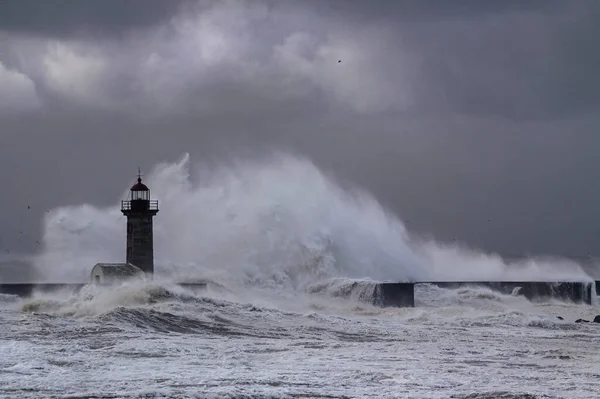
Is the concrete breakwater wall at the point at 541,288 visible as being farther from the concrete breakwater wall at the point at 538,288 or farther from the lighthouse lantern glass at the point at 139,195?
the lighthouse lantern glass at the point at 139,195

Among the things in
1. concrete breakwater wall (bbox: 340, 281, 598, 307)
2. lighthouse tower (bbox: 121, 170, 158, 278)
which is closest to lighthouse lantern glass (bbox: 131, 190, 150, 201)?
lighthouse tower (bbox: 121, 170, 158, 278)

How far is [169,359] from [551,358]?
281 inches

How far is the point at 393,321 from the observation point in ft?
84.2

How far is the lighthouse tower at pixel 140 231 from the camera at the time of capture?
27141mm

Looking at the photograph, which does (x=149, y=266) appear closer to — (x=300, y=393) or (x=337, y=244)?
(x=337, y=244)

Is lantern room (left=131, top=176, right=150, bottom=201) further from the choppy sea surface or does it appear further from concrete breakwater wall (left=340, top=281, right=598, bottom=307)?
concrete breakwater wall (left=340, top=281, right=598, bottom=307)

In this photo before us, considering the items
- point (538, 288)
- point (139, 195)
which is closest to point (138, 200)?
point (139, 195)

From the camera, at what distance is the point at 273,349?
18.5 metres

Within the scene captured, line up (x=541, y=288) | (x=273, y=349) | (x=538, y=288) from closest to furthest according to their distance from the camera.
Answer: (x=273, y=349) < (x=538, y=288) < (x=541, y=288)

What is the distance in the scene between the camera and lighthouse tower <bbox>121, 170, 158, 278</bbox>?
27141 millimetres

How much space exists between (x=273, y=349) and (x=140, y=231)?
10024 millimetres

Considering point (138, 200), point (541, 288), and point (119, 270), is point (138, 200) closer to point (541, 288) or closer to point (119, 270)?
point (119, 270)

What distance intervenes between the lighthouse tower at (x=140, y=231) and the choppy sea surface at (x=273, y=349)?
4.78 ft

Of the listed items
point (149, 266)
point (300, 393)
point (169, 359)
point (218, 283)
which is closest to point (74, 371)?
point (169, 359)
